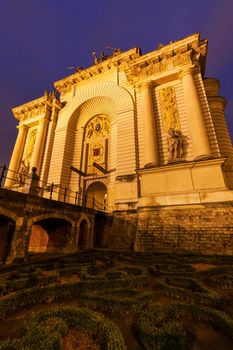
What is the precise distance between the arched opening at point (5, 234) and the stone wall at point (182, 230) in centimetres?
650

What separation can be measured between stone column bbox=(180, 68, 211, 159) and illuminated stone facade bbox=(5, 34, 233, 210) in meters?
0.07

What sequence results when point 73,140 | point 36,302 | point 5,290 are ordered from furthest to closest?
point 73,140 < point 5,290 < point 36,302

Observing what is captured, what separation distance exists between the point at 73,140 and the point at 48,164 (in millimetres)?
4242

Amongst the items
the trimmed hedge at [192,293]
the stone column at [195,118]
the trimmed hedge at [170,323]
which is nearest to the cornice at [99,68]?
the stone column at [195,118]

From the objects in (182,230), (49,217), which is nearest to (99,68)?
(49,217)

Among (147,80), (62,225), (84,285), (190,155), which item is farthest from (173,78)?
(84,285)

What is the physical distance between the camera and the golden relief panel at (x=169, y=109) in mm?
13750

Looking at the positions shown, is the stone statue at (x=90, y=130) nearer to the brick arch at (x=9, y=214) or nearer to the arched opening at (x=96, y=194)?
the arched opening at (x=96, y=194)

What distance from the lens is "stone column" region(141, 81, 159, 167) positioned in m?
12.9

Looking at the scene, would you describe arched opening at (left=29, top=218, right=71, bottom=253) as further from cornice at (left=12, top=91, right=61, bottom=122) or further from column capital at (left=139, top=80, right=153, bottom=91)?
cornice at (left=12, top=91, right=61, bottom=122)

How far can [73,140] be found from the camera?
20.5 metres

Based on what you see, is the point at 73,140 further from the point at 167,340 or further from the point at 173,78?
the point at 167,340

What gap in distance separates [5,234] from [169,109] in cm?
1455

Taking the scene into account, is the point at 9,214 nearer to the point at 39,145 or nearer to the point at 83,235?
the point at 83,235
